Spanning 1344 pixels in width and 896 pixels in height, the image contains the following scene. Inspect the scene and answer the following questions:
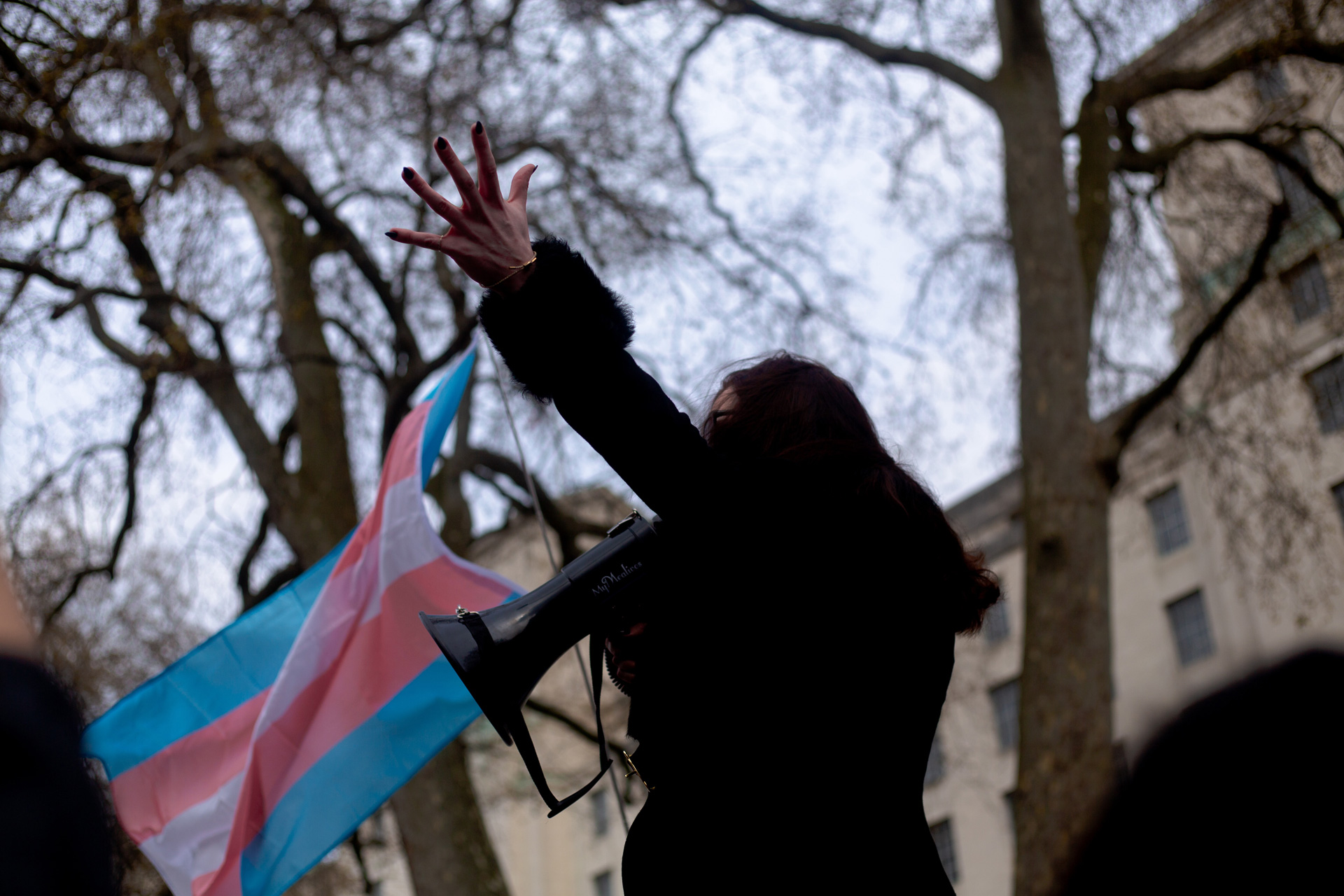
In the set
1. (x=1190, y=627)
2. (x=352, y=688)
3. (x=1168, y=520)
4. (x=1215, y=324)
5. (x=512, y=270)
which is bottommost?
(x=1190, y=627)

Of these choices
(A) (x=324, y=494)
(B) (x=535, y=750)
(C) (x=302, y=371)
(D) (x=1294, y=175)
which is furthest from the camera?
(D) (x=1294, y=175)

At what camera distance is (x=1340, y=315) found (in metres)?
9.77

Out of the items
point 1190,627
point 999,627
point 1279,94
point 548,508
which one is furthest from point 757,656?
point 999,627

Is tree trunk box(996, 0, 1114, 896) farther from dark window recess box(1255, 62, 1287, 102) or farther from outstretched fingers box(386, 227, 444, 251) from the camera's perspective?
outstretched fingers box(386, 227, 444, 251)

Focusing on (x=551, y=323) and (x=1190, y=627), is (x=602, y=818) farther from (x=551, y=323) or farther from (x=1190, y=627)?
(x=551, y=323)

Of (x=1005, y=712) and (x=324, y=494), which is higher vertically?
(x=324, y=494)

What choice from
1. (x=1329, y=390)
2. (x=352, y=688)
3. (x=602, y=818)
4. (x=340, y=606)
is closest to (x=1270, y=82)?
(x=1329, y=390)

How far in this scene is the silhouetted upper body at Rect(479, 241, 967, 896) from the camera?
2010 millimetres

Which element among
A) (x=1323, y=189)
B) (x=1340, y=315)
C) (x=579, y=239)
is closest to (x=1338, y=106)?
(x=1323, y=189)

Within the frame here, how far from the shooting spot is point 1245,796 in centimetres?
82

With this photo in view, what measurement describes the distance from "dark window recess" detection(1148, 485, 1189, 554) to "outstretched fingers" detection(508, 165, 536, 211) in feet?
95.0

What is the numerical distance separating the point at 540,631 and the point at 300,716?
97.7 inches

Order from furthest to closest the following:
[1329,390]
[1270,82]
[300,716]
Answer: [1329,390] → [1270,82] → [300,716]

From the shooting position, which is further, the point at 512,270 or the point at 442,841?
the point at 442,841
